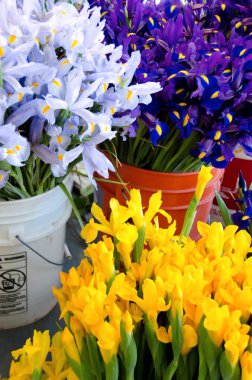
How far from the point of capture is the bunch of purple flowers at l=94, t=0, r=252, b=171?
0.60 metres

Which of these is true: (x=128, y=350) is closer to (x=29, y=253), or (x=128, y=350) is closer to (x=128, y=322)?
(x=128, y=322)

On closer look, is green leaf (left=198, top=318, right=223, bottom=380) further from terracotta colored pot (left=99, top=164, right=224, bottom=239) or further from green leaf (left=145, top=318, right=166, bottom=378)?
terracotta colored pot (left=99, top=164, right=224, bottom=239)

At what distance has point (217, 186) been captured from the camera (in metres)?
0.77

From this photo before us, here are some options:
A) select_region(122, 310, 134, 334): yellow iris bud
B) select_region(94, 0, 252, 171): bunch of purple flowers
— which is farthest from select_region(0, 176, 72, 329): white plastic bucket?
select_region(122, 310, 134, 334): yellow iris bud

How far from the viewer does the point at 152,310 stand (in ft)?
1.33

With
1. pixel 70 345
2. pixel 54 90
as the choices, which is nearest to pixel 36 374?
pixel 70 345

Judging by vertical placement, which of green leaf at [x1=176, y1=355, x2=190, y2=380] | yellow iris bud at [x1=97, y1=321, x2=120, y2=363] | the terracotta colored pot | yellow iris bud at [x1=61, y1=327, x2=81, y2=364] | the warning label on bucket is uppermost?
yellow iris bud at [x1=97, y1=321, x2=120, y2=363]

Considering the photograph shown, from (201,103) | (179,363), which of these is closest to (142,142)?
(201,103)

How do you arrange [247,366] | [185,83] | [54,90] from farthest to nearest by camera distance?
[185,83] → [54,90] → [247,366]

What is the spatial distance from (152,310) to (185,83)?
0.32 meters

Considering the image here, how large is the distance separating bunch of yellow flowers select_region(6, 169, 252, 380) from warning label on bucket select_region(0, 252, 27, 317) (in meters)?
0.20

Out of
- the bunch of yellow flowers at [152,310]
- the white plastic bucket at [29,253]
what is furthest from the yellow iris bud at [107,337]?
the white plastic bucket at [29,253]

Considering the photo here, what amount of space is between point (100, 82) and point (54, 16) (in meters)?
0.08

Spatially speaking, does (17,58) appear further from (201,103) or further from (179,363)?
(179,363)
